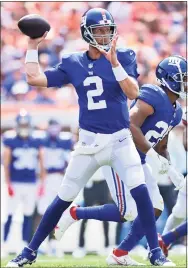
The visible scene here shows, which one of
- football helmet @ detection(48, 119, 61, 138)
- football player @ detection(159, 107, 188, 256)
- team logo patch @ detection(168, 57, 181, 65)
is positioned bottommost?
football player @ detection(159, 107, 188, 256)

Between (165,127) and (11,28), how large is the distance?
24.1ft

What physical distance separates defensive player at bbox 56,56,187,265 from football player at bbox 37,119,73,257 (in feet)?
11.5

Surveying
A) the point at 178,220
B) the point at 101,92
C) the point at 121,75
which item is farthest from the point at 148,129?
the point at 178,220

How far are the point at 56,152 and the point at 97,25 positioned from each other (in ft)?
13.9

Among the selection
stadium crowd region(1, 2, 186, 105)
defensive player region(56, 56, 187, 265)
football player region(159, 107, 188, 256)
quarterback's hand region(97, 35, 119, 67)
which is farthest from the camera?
stadium crowd region(1, 2, 186, 105)

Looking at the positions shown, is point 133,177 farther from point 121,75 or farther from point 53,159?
point 53,159

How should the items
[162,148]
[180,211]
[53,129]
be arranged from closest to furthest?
[162,148]
[180,211]
[53,129]

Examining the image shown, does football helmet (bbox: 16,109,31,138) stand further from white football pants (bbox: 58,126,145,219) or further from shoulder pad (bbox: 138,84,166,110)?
white football pants (bbox: 58,126,145,219)

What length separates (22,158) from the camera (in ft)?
30.1

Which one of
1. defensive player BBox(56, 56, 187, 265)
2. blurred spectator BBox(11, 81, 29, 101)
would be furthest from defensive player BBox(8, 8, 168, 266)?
blurred spectator BBox(11, 81, 29, 101)

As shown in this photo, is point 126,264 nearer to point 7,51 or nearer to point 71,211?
point 71,211

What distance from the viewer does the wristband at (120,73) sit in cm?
505

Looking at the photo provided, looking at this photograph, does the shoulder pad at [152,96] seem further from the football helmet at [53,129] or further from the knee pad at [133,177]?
the football helmet at [53,129]

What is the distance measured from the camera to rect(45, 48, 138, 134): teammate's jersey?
527 centimetres
